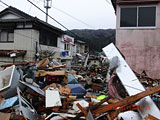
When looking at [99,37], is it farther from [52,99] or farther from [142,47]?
[52,99]

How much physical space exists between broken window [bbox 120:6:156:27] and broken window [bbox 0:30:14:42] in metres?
9.26

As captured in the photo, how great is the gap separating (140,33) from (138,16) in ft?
2.91

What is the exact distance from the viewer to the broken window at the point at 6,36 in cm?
1253

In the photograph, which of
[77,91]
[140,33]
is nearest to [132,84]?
[77,91]

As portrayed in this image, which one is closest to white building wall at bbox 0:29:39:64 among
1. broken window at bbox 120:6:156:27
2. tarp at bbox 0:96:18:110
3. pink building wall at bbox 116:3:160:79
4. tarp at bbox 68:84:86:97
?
tarp at bbox 68:84:86:97

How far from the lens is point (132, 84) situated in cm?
449

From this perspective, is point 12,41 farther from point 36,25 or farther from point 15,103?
point 15,103

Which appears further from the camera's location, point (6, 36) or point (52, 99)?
point (6, 36)

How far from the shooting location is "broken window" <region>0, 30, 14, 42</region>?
12531 millimetres

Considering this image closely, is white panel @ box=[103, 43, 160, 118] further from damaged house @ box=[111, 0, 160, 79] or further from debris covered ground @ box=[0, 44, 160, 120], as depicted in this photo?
damaged house @ box=[111, 0, 160, 79]

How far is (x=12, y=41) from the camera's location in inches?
488

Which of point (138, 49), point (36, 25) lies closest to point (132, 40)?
point (138, 49)

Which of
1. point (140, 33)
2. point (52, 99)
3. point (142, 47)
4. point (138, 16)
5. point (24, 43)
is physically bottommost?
point (52, 99)

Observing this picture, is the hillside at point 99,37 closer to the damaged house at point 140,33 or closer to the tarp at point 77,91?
the damaged house at point 140,33
